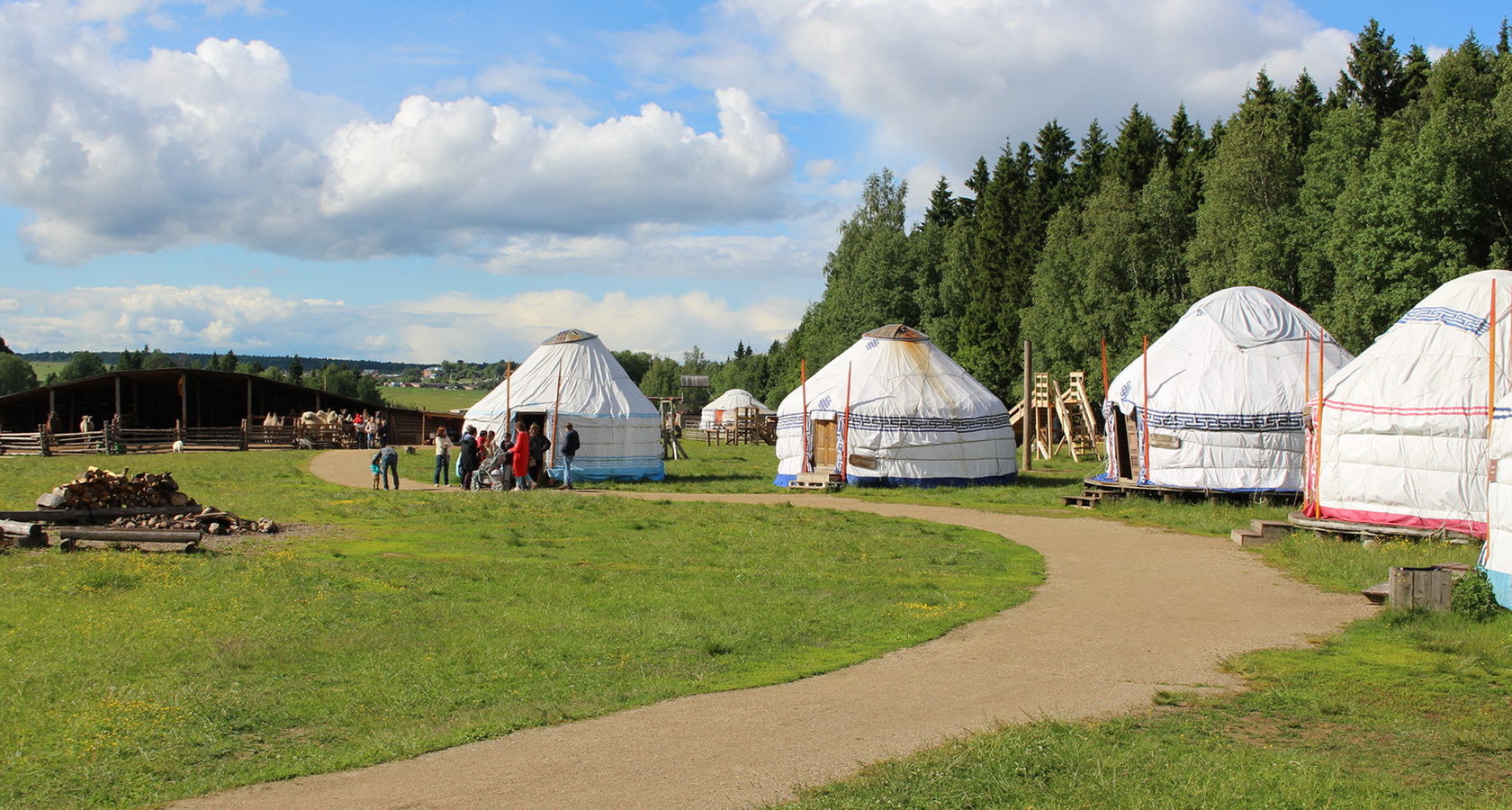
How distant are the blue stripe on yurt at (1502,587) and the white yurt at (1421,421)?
5.36 metres

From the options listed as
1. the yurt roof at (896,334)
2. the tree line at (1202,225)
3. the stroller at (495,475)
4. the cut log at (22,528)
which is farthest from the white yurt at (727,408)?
the cut log at (22,528)

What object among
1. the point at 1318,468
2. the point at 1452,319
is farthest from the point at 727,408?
the point at 1452,319

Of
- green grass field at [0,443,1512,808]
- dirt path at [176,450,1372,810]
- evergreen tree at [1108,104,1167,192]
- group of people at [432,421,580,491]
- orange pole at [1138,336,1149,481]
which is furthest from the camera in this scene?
evergreen tree at [1108,104,1167,192]

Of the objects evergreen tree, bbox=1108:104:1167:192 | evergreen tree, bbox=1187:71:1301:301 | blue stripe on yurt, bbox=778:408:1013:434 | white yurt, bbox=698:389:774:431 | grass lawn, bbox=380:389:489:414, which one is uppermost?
evergreen tree, bbox=1108:104:1167:192

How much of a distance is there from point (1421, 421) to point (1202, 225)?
84.3 ft

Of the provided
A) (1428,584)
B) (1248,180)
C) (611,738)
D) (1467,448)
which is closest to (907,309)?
(1248,180)

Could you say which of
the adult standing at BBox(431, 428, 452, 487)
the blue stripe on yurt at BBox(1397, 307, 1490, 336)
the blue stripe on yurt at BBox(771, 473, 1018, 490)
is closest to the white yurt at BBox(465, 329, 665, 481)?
the adult standing at BBox(431, 428, 452, 487)

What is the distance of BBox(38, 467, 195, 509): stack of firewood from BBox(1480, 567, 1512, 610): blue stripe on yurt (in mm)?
17134

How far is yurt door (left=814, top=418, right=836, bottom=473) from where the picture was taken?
2939 cm

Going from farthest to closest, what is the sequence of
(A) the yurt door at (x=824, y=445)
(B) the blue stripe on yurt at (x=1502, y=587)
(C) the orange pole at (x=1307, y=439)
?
(A) the yurt door at (x=824, y=445) → (C) the orange pole at (x=1307, y=439) → (B) the blue stripe on yurt at (x=1502, y=587)

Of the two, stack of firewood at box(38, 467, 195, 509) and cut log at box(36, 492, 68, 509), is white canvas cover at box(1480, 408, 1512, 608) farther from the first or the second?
cut log at box(36, 492, 68, 509)

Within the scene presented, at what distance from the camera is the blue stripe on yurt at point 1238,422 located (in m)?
22.8

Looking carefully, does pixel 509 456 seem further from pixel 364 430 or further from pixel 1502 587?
pixel 364 430

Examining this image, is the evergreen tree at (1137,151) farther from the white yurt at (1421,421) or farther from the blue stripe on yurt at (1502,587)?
the blue stripe on yurt at (1502,587)
